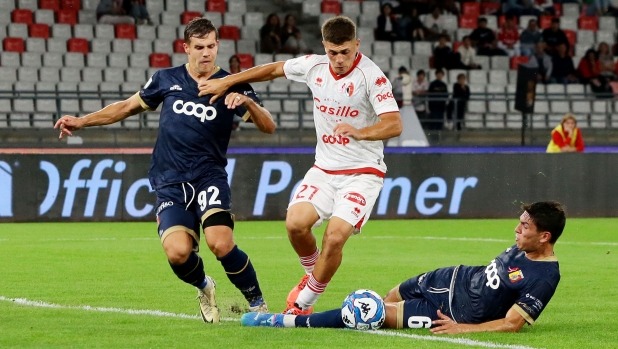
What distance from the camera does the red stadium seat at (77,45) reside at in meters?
23.5

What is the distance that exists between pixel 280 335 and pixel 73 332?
1.35 m

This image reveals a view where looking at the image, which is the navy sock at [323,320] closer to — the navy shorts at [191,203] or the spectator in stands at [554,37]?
the navy shorts at [191,203]

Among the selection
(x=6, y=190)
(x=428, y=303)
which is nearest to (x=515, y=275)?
(x=428, y=303)

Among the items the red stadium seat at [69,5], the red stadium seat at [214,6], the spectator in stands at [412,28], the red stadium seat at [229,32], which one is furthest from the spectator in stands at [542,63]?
the red stadium seat at [69,5]

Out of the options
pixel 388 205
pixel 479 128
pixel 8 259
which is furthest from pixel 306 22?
pixel 8 259

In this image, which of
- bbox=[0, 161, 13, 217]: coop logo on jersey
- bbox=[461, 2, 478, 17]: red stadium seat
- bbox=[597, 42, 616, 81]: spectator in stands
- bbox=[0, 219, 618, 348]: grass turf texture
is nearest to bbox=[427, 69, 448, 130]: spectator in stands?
bbox=[0, 219, 618, 348]: grass turf texture

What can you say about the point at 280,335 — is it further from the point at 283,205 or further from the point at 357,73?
the point at 283,205

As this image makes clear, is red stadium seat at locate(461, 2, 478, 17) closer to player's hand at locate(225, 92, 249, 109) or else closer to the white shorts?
the white shorts

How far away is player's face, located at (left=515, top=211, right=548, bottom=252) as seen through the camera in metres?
7.13

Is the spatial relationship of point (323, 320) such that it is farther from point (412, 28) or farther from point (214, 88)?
point (412, 28)

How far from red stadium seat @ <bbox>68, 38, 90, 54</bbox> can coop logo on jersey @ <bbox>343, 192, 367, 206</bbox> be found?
16.4 m

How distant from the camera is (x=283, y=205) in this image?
1783 cm

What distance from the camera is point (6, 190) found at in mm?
17125

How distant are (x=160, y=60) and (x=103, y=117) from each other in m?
15.8
